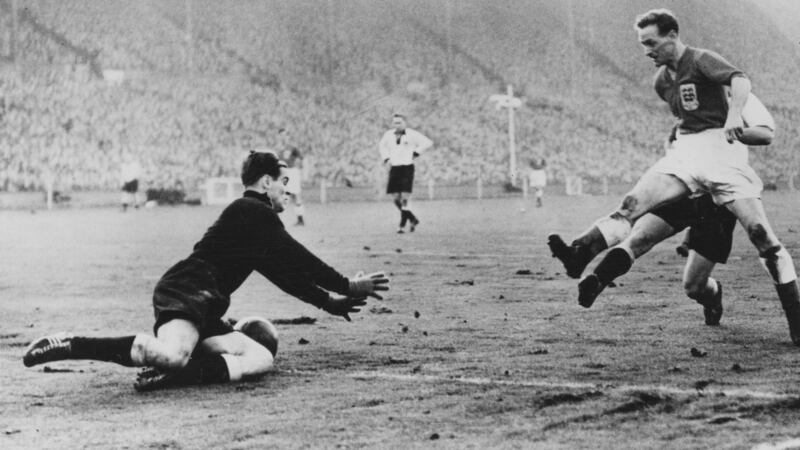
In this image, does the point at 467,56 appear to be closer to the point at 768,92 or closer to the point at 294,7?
the point at 294,7

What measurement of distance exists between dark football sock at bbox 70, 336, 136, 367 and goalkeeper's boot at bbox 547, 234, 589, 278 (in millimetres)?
2386

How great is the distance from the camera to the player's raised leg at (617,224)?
21.2 feet

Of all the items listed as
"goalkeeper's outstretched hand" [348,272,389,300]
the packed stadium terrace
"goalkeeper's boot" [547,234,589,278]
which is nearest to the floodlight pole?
the packed stadium terrace

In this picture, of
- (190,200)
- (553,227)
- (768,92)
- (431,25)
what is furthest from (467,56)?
(553,227)

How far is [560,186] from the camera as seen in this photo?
179ft

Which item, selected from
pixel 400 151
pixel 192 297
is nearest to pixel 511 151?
pixel 400 151

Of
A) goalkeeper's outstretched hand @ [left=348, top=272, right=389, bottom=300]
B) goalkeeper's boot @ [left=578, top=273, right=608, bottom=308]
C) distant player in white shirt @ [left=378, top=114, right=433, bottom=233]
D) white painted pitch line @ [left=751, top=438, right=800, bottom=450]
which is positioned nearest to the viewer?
white painted pitch line @ [left=751, top=438, right=800, bottom=450]

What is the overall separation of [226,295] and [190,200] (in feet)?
125

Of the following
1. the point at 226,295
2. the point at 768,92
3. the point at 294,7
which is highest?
the point at 294,7

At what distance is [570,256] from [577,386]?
137 centimetres

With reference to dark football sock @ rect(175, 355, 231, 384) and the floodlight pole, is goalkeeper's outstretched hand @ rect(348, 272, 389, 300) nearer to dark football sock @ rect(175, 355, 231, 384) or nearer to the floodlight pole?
dark football sock @ rect(175, 355, 231, 384)

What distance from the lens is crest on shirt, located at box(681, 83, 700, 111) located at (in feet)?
22.3

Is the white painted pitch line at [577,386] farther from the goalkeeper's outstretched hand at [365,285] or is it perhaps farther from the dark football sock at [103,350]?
the dark football sock at [103,350]

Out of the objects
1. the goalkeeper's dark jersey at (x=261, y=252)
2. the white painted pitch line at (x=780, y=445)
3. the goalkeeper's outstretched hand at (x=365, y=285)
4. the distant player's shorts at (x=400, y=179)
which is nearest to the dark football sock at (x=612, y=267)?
the goalkeeper's outstretched hand at (x=365, y=285)
